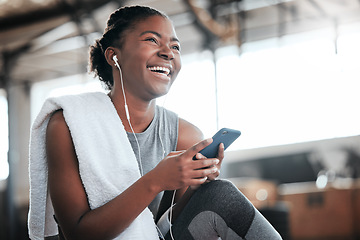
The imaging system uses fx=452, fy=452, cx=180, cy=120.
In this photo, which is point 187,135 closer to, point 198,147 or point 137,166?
point 137,166

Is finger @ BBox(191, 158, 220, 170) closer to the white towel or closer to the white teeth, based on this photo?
the white towel

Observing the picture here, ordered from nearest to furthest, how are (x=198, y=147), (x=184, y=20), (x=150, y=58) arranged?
(x=198, y=147) < (x=150, y=58) < (x=184, y=20)

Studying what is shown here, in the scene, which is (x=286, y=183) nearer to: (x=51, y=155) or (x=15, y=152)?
(x=15, y=152)

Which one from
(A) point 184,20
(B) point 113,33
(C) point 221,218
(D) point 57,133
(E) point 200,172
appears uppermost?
(A) point 184,20

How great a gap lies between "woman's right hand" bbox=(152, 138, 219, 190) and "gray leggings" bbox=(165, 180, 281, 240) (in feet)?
0.37

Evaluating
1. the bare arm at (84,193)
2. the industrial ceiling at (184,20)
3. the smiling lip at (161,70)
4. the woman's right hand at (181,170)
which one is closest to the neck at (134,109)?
the smiling lip at (161,70)

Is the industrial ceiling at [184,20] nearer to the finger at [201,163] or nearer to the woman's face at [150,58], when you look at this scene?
the woman's face at [150,58]

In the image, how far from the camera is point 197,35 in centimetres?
668

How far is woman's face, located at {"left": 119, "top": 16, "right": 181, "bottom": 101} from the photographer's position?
1269 mm

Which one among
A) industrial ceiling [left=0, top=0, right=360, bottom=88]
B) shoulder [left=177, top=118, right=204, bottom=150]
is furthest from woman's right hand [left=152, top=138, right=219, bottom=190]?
industrial ceiling [left=0, top=0, right=360, bottom=88]

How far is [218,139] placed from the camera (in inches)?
42.5

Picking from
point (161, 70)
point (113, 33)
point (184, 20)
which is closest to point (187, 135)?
point (161, 70)

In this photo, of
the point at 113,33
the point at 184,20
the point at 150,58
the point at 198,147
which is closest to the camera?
the point at 198,147

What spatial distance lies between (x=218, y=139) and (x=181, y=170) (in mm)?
120
